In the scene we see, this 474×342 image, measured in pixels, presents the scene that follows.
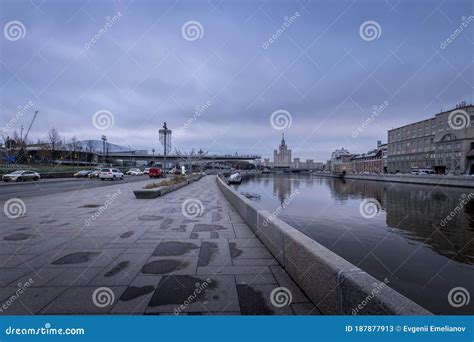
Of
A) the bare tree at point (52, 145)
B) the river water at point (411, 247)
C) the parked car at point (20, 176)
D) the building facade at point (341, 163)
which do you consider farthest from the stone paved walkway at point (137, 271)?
the building facade at point (341, 163)

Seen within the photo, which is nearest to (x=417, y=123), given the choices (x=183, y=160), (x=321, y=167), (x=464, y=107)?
(x=464, y=107)

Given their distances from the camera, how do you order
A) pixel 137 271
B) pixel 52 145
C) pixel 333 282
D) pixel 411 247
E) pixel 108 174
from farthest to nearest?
pixel 52 145 → pixel 108 174 → pixel 411 247 → pixel 137 271 → pixel 333 282

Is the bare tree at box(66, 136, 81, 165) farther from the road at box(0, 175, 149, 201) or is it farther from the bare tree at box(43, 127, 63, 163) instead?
the road at box(0, 175, 149, 201)

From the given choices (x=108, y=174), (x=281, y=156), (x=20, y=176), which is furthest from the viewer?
(x=281, y=156)

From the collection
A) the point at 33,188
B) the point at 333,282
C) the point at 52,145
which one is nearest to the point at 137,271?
the point at 333,282

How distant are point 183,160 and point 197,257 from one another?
8140 cm

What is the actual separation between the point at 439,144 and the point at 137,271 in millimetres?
90902

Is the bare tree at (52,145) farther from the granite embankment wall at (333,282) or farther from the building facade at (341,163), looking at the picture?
the building facade at (341,163)

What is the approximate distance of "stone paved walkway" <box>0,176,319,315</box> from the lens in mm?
3162

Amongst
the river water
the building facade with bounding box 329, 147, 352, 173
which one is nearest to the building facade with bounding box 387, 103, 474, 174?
the building facade with bounding box 329, 147, 352, 173

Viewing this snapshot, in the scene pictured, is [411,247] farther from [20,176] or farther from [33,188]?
[20,176]

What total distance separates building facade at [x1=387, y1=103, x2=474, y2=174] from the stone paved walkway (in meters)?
78.9

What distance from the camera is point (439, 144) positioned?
7006 centimetres

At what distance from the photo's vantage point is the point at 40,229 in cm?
704
